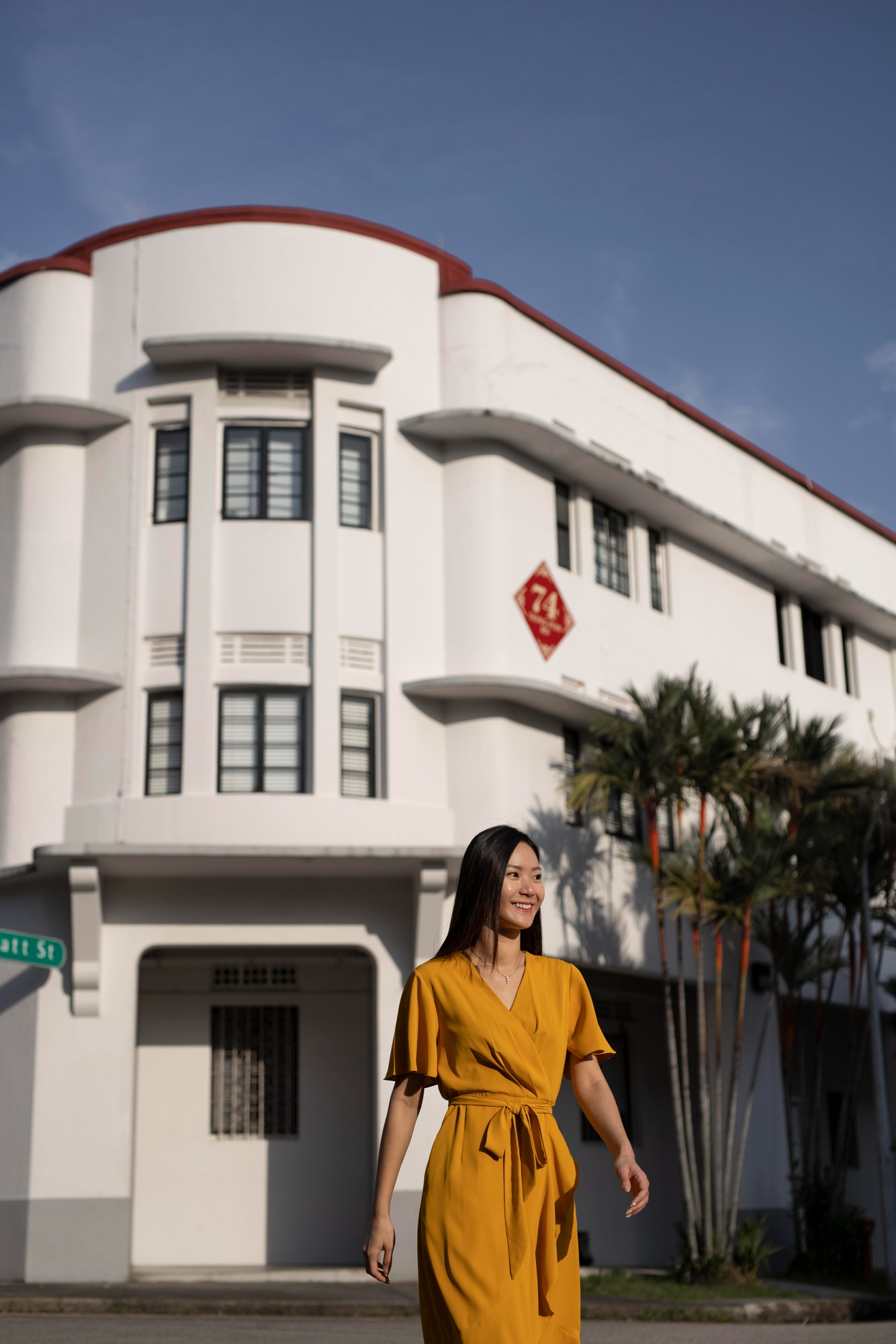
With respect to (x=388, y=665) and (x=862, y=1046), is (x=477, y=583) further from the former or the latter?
(x=862, y=1046)

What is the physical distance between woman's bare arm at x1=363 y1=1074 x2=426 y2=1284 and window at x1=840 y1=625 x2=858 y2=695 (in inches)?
992

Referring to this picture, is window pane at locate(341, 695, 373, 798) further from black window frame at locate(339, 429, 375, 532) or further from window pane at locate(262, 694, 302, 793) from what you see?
black window frame at locate(339, 429, 375, 532)

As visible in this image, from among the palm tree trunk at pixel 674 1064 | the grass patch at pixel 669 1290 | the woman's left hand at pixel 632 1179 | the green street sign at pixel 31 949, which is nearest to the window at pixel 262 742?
the green street sign at pixel 31 949

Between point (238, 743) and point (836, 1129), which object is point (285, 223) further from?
point (836, 1129)

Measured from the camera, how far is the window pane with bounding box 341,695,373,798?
1877 centimetres

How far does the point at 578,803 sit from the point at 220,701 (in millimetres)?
4560

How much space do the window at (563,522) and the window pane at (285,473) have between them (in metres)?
3.82

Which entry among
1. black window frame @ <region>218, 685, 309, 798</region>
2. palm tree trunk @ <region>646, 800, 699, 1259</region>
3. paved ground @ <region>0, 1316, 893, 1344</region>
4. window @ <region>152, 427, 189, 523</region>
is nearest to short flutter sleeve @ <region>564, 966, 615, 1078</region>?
paved ground @ <region>0, 1316, 893, 1344</region>

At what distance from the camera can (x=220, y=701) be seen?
18.7 meters

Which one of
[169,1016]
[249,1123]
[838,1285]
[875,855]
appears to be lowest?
[838,1285]

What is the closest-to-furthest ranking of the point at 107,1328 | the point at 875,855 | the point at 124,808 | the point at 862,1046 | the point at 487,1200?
the point at 487,1200 < the point at 107,1328 < the point at 124,808 < the point at 875,855 < the point at 862,1046

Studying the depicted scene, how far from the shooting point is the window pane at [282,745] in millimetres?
18438

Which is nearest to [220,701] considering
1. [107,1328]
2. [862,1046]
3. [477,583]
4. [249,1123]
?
[477,583]

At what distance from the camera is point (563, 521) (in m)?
21.7
